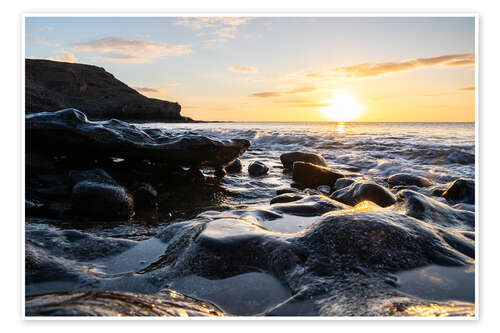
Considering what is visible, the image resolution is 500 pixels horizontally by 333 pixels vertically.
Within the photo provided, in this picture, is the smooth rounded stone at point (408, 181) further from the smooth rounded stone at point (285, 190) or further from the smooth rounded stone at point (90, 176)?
the smooth rounded stone at point (90, 176)

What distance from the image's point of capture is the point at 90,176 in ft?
13.5

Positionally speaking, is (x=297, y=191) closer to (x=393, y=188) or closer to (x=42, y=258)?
(x=393, y=188)

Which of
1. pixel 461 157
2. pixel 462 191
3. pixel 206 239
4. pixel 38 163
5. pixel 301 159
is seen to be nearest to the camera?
pixel 206 239

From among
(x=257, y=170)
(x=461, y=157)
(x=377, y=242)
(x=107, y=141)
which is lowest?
(x=377, y=242)

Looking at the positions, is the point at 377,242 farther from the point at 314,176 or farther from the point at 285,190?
the point at 314,176

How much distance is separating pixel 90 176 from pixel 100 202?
86 centimetres

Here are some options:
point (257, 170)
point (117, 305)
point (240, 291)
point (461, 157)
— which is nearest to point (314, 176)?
point (257, 170)

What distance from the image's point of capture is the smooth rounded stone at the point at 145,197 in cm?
390

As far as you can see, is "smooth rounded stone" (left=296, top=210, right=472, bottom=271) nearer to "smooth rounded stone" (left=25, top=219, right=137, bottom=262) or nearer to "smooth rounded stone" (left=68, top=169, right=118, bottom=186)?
"smooth rounded stone" (left=25, top=219, right=137, bottom=262)

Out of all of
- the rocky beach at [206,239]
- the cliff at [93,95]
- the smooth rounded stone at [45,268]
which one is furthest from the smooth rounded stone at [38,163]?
the cliff at [93,95]

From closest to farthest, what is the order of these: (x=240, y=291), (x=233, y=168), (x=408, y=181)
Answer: (x=240, y=291) < (x=408, y=181) < (x=233, y=168)

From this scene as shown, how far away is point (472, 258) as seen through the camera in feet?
7.13

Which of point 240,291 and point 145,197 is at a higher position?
point 145,197
